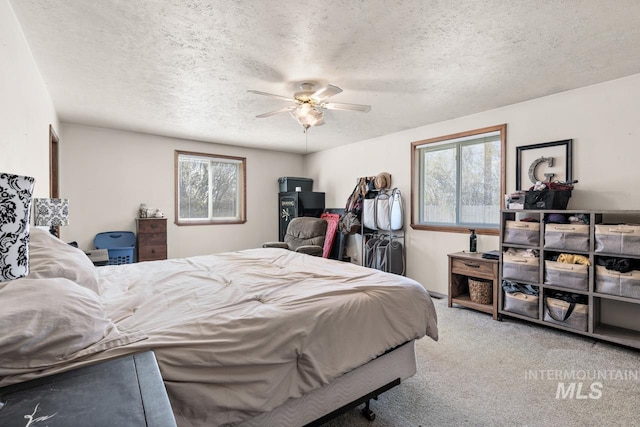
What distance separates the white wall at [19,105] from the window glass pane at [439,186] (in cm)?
424

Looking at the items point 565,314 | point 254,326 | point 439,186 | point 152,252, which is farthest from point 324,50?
point 152,252

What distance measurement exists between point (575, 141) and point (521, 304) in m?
1.70

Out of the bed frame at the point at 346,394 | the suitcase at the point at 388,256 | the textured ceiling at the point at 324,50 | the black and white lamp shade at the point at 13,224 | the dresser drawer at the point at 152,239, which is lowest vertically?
the bed frame at the point at 346,394

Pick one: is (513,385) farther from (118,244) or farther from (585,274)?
(118,244)

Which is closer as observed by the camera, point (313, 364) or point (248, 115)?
point (313, 364)

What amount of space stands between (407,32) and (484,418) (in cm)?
242

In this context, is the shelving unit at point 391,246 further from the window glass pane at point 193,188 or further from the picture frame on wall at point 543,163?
the window glass pane at point 193,188

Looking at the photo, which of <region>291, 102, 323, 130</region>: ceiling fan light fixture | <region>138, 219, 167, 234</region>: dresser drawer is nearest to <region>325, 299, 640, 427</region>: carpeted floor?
<region>291, 102, 323, 130</region>: ceiling fan light fixture

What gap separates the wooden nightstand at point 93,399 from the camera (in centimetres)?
59

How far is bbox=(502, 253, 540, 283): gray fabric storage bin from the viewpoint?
2.94 m

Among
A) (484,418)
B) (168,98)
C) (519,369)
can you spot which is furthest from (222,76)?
(519,369)

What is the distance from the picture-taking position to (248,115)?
3734mm

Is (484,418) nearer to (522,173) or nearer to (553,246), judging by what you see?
(553,246)

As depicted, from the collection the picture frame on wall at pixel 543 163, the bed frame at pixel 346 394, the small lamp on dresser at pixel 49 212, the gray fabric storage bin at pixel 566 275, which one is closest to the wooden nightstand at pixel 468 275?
the gray fabric storage bin at pixel 566 275
